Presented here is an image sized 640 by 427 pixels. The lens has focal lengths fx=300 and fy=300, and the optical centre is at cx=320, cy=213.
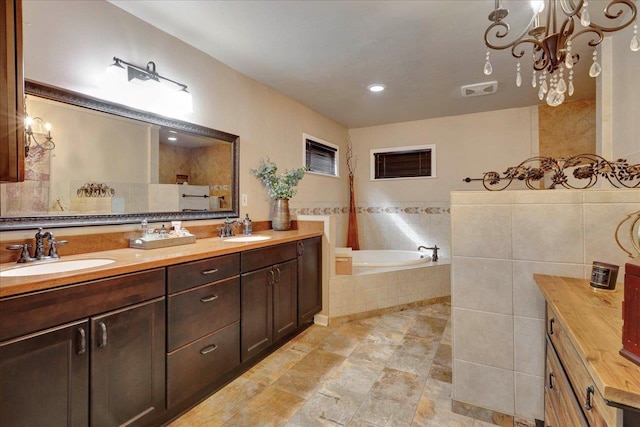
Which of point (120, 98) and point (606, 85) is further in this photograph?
point (606, 85)

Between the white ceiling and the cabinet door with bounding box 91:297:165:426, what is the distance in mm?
1780

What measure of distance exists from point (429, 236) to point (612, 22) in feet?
8.94

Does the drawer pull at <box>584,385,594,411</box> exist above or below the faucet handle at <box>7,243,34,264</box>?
below

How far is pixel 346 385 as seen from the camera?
193cm

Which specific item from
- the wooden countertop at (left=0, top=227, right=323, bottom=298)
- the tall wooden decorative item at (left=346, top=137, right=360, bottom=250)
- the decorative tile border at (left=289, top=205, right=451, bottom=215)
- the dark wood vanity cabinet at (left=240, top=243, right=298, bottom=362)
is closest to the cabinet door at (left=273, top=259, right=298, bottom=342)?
the dark wood vanity cabinet at (left=240, top=243, right=298, bottom=362)

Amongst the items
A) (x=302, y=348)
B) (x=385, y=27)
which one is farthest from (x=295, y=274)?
(x=385, y=27)

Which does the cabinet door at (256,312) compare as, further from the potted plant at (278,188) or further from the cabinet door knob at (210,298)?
the potted plant at (278,188)

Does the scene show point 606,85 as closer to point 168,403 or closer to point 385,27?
point 385,27

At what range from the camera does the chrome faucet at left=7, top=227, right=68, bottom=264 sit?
4.58ft

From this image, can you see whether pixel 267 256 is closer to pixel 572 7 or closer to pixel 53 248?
pixel 53 248

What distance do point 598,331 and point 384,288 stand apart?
2.41 meters

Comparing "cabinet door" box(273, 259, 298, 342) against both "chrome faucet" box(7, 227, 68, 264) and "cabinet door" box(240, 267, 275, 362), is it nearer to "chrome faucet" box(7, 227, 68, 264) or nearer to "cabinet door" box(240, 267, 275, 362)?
"cabinet door" box(240, 267, 275, 362)

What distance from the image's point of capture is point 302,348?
7.98 feet

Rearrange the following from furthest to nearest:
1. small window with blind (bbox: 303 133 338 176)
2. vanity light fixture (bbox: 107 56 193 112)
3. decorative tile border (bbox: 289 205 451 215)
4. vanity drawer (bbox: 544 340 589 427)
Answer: decorative tile border (bbox: 289 205 451 215), small window with blind (bbox: 303 133 338 176), vanity light fixture (bbox: 107 56 193 112), vanity drawer (bbox: 544 340 589 427)
